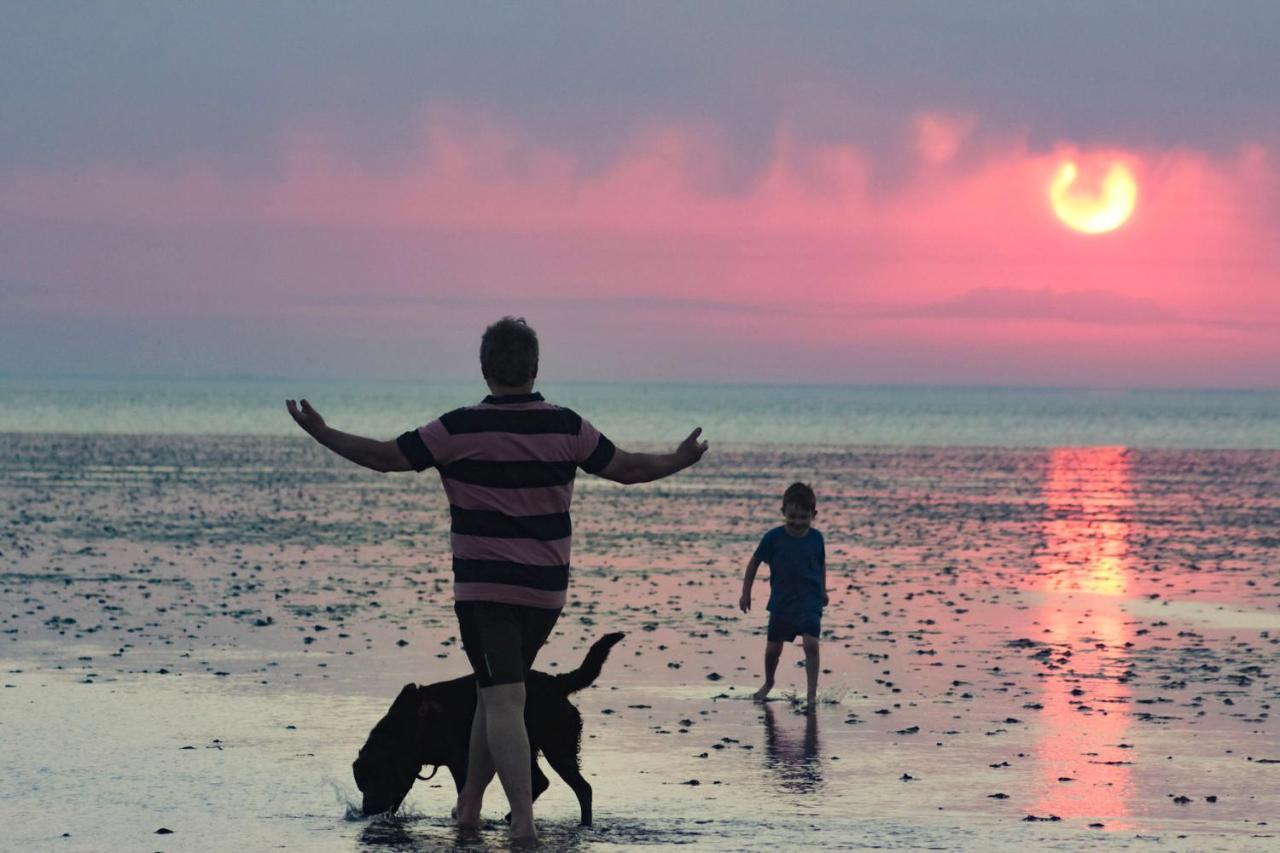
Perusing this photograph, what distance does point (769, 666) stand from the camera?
38.9 ft

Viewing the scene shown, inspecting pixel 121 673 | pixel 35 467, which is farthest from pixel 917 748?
pixel 35 467

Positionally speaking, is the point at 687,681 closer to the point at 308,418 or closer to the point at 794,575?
the point at 794,575

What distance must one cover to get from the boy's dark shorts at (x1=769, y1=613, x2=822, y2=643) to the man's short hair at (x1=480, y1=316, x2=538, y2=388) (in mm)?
4892

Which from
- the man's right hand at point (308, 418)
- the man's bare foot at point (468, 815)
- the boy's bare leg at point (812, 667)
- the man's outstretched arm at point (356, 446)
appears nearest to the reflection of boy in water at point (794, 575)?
the boy's bare leg at point (812, 667)

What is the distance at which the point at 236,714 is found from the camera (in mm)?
10758

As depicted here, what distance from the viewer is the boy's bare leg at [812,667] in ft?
37.3

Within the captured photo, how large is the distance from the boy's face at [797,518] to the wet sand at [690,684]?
1074 mm

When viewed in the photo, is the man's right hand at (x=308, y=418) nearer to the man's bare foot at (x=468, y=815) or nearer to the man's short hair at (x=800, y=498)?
the man's bare foot at (x=468, y=815)

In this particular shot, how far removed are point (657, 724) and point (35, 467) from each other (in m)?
37.5

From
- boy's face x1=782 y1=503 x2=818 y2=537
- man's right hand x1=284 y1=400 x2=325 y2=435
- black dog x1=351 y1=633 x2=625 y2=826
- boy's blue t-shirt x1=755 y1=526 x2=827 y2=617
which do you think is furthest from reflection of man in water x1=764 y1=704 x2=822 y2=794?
man's right hand x1=284 y1=400 x2=325 y2=435

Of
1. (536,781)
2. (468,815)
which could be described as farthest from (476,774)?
(536,781)

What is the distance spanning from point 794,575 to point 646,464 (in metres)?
4.88

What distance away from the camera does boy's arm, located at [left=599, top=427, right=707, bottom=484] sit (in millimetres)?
7523

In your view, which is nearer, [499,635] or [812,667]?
[499,635]
